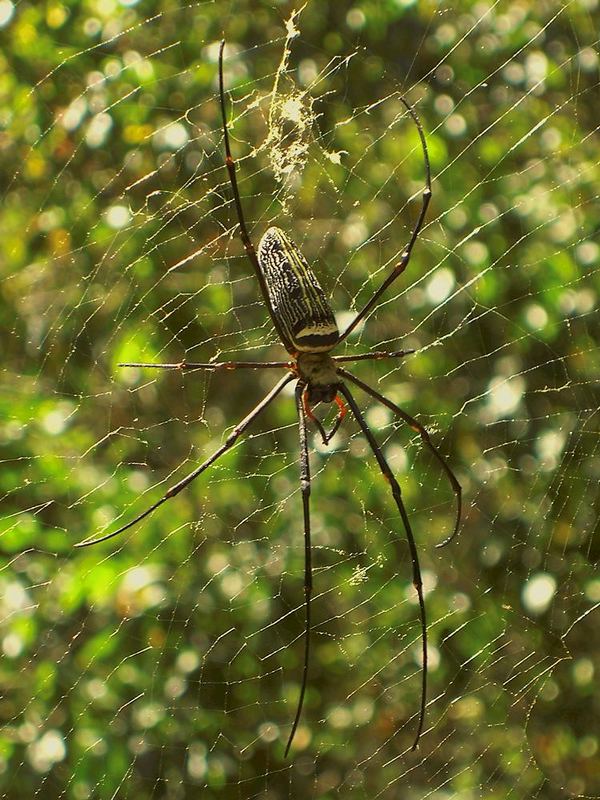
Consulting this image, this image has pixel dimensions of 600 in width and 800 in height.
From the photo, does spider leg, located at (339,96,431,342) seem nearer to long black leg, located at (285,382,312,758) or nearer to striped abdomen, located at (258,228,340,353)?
striped abdomen, located at (258,228,340,353)

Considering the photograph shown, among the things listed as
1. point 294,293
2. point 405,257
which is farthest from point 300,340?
point 405,257

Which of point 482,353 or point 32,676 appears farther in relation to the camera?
point 482,353

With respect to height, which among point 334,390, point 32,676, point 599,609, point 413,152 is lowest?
Result: point 599,609

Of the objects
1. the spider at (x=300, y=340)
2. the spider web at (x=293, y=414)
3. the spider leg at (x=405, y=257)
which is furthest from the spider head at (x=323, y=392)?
the spider web at (x=293, y=414)

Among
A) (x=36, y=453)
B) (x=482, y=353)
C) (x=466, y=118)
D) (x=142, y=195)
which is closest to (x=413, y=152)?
(x=466, y=118)

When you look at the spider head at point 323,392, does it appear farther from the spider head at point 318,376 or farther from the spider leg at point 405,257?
the spider leg at point 405,257

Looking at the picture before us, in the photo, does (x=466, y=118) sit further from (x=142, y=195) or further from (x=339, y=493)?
(x=339, y=493)

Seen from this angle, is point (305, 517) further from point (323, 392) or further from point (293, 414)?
point (293, 414)

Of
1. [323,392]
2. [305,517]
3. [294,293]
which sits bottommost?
[305,517]
